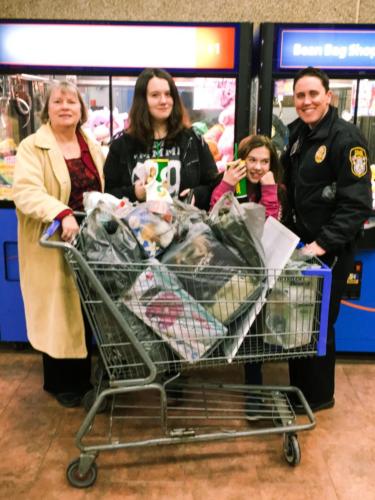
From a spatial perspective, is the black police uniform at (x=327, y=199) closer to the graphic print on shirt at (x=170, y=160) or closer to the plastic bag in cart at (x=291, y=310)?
the plastic bag in cart at (x=291, y=310)

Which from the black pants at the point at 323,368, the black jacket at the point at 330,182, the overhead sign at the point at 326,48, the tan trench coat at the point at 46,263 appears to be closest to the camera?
the black jacket at the point at 330,182

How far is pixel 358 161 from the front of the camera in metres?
2.22

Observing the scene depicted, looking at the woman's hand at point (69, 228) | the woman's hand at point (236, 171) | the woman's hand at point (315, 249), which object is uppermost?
the woman's hand at point (236, 171)

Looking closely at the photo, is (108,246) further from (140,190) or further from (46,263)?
(46,263)

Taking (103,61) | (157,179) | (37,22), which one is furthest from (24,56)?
(157,179)

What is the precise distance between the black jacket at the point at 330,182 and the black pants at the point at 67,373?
4.17 ft

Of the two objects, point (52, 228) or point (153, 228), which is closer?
point (153, 228)

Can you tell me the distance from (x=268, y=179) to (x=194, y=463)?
135cm

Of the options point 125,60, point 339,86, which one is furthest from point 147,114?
point 339,86

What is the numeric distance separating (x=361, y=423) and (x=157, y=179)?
1569 millimetres

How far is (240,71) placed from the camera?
2742 mm

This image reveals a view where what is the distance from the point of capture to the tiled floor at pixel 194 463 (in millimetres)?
2047

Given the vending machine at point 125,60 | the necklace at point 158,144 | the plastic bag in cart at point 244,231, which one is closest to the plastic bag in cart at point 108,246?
the plastic bag in cart at point 244,231

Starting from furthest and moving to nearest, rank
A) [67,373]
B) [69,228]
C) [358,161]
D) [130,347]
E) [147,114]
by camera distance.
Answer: [67,373], [147,114], [358,161], [69,228], [130,347]
